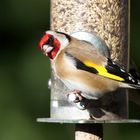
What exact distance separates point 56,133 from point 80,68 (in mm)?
3259

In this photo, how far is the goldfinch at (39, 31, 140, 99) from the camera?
581cm

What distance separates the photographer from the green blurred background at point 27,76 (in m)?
8.91

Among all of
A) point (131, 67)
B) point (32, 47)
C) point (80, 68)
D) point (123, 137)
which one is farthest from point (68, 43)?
point (32, 47)

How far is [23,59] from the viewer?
30.9 ft

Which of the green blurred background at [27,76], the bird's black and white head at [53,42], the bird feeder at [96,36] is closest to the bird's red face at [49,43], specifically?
the bird's black and white head at [53,42]

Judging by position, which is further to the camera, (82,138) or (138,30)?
(138,30)

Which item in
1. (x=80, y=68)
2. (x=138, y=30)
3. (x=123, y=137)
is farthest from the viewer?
(x=138, y=30)

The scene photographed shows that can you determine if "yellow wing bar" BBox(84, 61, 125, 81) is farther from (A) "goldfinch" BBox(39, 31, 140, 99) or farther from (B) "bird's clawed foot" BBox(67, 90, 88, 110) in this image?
(B) "bird's clawed foot" BBox(67, 90, 88, 110)

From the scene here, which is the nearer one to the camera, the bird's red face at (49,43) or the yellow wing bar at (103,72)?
the yellow wing bar at (103,72)

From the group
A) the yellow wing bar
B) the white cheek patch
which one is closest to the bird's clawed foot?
the yellow wing bar

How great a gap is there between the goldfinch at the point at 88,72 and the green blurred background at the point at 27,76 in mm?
2613

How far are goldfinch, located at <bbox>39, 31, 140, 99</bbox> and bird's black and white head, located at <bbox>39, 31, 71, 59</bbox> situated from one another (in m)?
0.02

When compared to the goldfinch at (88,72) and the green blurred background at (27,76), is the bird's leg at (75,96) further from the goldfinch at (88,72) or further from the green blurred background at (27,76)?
the green blurred background at (27,76)

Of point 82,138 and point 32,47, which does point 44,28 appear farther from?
point 82,138
